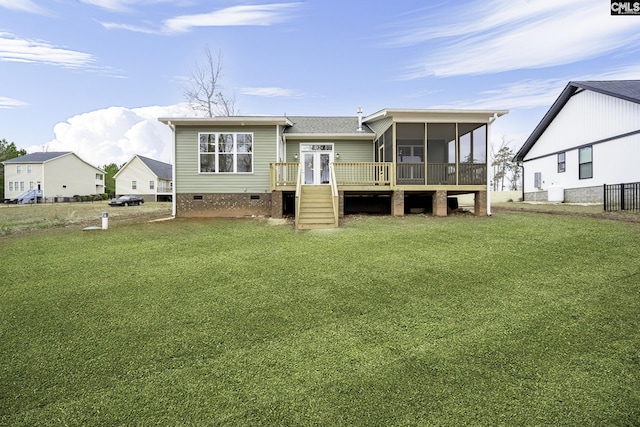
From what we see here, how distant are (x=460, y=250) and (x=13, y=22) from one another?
60.5 feet

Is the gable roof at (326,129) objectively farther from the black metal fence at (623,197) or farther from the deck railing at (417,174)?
the black metal fence at (623,197)

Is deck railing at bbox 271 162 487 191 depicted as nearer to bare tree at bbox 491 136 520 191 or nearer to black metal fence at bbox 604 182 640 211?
black metal fence at bbox 604 182 640 211

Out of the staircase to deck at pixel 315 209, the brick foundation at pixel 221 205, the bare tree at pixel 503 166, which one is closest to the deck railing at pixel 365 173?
the staircase to deck at pixel 315 209

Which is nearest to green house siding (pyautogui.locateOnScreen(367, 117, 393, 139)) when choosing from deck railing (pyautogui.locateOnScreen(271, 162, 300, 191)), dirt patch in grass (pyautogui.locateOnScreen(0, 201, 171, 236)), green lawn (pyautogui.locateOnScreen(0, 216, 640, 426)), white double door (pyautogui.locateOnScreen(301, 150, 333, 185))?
white double door (pyautogui.locateOnScreen(301, 150, 333, 185))

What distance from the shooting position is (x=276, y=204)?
44.4 ft

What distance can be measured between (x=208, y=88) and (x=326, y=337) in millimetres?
29091

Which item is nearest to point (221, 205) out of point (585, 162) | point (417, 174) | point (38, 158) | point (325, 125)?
point (325, 125)

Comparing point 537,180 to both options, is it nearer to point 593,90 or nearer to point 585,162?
point 585,162

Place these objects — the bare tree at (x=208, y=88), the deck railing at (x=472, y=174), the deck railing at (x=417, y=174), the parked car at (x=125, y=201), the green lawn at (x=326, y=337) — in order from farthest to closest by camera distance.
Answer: the parked car at (x=125, y=201), the bare tree at (x=208, y=88), the deck railing at (x=472, y=174), the deck railing at (x=417, y=174), the green lawn at (x=326, y=337)

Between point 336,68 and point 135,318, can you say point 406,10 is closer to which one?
point 336,68

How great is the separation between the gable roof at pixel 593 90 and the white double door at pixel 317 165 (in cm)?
1463

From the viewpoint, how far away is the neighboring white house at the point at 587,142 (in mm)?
16156

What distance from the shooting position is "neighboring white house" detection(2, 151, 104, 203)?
Answer: 4584 centimetres

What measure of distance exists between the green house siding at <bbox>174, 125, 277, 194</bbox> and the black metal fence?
1499cm
